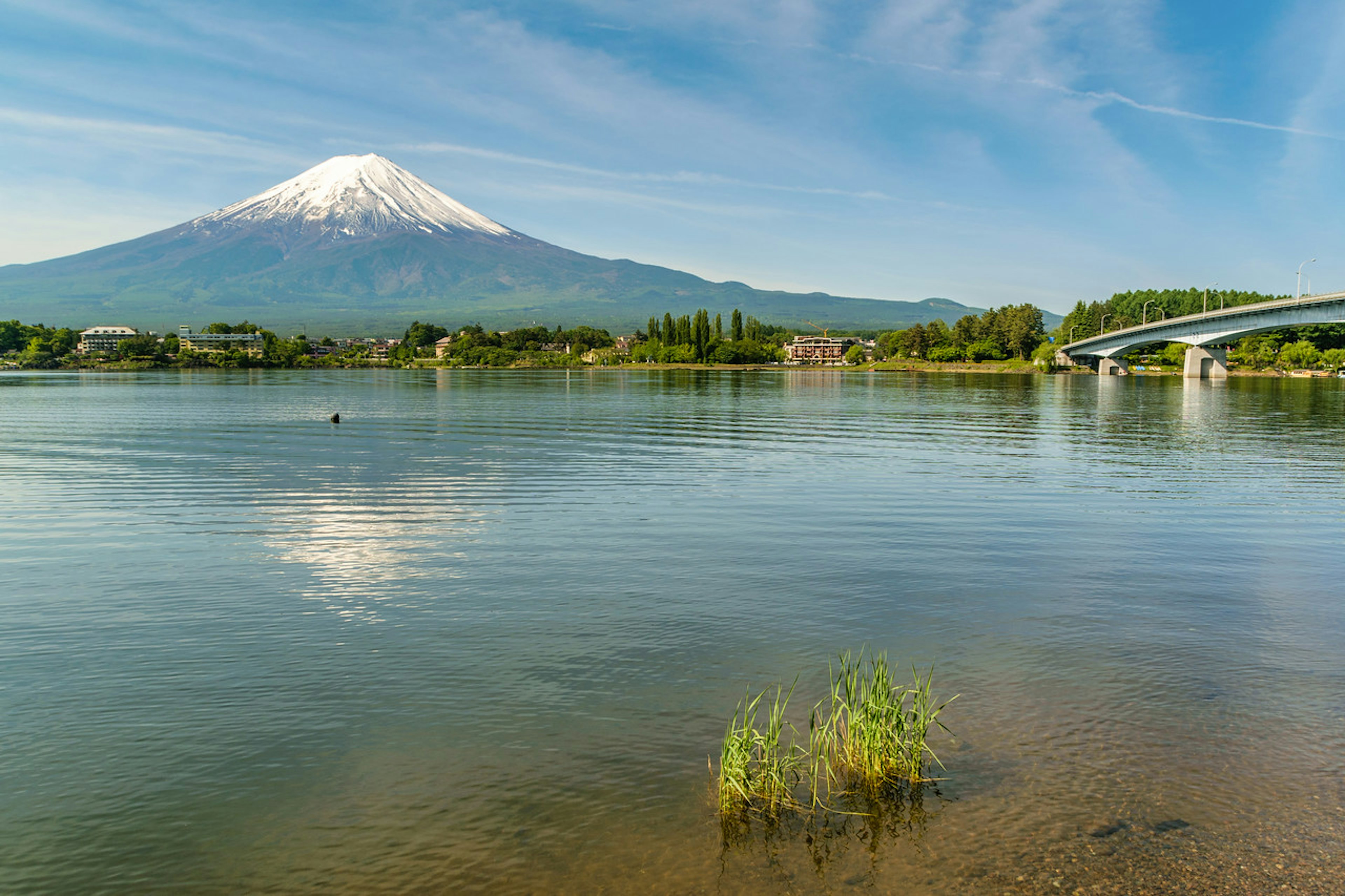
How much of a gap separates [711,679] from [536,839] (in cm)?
370

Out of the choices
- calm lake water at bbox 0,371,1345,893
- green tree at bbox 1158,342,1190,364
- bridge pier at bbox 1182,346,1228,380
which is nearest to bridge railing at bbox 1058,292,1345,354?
bridge pier at bbox 1182,346,1228,380

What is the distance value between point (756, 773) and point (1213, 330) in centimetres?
13069

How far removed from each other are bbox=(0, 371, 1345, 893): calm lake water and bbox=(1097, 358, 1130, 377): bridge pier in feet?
443

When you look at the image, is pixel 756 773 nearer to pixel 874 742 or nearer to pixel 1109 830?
pixel 874 742

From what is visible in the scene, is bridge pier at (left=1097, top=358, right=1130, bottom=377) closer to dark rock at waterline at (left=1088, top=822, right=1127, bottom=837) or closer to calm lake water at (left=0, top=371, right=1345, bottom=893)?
calm lake water at (left=0, top=371, right=1345, bottom=893)

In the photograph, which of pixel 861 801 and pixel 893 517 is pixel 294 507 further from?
pixel 861 801

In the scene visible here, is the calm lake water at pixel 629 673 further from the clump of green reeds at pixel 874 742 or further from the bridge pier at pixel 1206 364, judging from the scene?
the bridge pier at pixel 1206 364

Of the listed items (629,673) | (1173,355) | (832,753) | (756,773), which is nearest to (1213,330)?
(1173,355)

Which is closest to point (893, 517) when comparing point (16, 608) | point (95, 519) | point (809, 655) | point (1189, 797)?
point (809, 655)

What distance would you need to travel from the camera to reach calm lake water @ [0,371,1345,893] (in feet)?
22.9

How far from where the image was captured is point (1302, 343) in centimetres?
14800

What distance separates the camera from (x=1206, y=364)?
124 metres

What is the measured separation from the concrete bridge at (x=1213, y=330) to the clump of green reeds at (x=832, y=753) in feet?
352

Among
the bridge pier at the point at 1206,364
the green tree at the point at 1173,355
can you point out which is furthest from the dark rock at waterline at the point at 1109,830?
the green tree at the point at 1173,355
